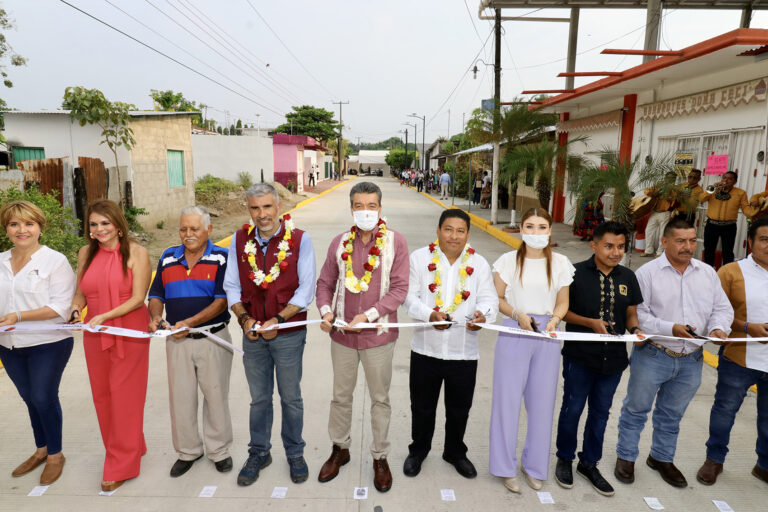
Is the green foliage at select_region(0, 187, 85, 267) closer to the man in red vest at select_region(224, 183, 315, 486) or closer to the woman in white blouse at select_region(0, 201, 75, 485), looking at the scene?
the woman in white blouse at select_region(0, 201, 75, 485)

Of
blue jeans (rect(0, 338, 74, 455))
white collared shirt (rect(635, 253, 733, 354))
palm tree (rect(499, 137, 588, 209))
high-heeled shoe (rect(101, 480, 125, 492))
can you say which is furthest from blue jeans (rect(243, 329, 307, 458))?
palm tree (rect(499, 137, 588, 209))

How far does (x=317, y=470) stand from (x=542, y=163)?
36.6ft

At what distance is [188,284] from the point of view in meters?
3.24

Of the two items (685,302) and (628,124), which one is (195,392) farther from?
(628,124)

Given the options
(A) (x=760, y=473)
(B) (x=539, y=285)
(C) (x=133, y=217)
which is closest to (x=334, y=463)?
(B) (x=539, y=285)

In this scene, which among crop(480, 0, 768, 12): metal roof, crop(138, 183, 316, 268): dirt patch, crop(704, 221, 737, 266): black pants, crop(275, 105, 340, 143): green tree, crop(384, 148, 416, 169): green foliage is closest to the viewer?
crop(704, 221, 737, 266): black pants

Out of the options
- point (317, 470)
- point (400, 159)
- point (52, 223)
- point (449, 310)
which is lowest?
point (317, 470)

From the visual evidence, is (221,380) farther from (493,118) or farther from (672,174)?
(493,118)

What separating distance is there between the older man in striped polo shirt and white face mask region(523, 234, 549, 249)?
201cm

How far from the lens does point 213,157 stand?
2566cm

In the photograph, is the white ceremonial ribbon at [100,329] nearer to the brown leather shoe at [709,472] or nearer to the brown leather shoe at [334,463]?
the brown leather shoe at [334,463]

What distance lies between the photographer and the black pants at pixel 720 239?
7.78 metres

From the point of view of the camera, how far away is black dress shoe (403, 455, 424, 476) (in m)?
3.38

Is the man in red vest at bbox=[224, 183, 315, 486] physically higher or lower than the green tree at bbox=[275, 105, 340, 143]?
lower
